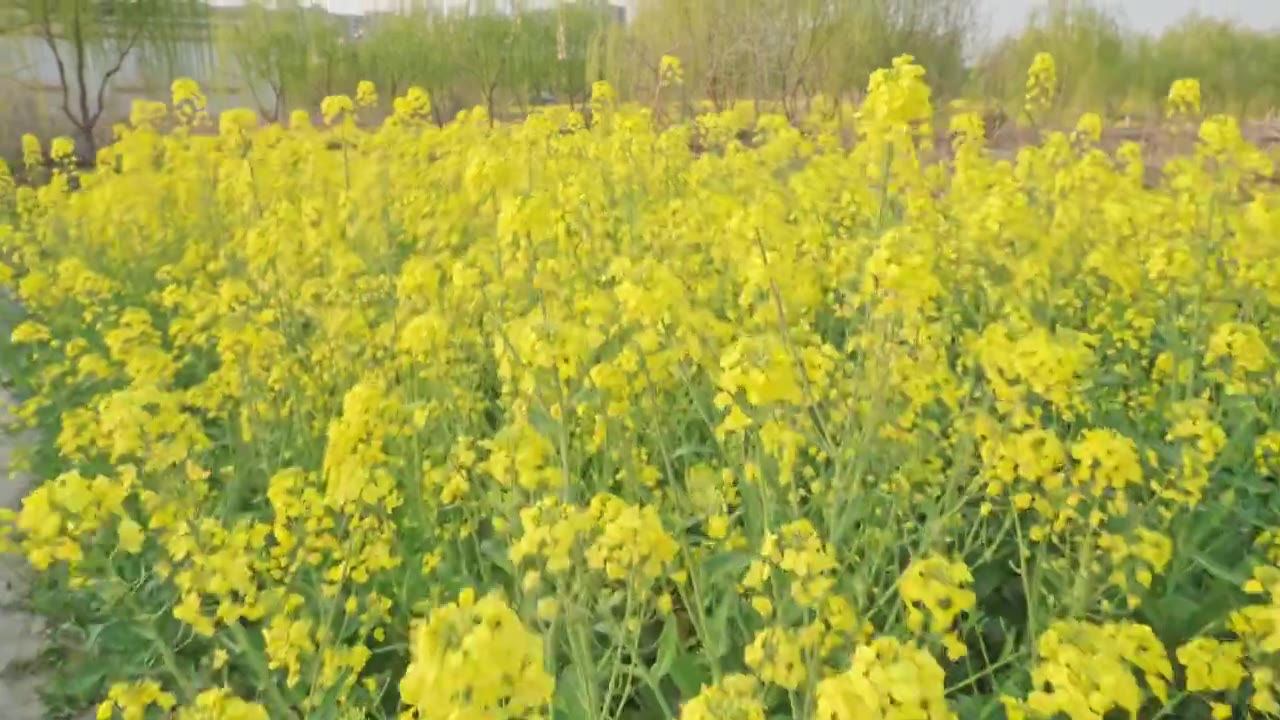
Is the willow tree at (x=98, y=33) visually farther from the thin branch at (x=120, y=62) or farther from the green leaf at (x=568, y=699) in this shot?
the green leaf at (x=568, y=699)

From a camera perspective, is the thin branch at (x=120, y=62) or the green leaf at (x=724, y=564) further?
the thin branch at (x=120, y=62)

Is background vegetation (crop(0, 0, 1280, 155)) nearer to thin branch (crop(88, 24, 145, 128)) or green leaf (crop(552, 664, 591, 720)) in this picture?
thin branch (crop(88, 24, 145, 128))

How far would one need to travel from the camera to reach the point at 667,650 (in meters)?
2.20

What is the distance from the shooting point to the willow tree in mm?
13125

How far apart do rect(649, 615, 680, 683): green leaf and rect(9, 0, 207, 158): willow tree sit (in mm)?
12549

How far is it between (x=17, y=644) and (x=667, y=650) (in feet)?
5.70

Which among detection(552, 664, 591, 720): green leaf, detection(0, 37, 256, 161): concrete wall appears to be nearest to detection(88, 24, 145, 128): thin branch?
detection(0, 37, 256, 161): concrete wall

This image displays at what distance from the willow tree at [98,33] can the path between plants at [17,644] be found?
10922 millimetres

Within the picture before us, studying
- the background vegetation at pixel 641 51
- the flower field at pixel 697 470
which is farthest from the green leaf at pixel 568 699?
the background vegetation at pixel 641 51

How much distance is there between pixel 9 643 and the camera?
2891mm

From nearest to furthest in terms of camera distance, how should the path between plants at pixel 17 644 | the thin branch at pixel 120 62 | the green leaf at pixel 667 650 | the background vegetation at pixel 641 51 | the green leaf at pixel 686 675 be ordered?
the green leaf at pixel 667 650
the green leaf at pixel 686 675
the path between plants at pixel 17 644
the background vegetation at pixel 641 51
the thin branch at pixel 120 62

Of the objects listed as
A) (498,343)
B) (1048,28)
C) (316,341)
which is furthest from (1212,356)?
(1048,28)

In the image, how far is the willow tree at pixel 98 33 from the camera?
13125 mm

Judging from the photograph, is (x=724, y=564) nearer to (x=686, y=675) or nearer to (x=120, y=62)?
(x=686, y=675)
